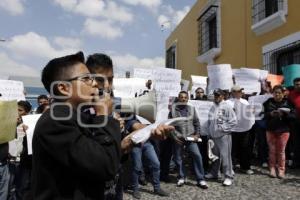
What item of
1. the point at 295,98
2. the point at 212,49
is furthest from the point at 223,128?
the point at 212,49

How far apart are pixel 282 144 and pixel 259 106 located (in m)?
0.86

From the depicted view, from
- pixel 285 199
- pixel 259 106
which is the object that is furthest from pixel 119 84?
pixel 285 199

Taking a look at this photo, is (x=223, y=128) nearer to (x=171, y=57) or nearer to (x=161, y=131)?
(x=161, y=131)

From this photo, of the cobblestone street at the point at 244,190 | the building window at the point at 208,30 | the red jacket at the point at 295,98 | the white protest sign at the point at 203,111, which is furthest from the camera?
the building window at the point at 208,30

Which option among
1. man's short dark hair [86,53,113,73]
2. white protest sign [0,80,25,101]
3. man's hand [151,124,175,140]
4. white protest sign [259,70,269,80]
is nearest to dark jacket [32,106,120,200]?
man's hand [151,124,175,140]

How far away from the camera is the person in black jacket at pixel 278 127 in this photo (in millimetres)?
6688

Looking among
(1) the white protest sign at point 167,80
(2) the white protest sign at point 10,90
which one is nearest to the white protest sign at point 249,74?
(1) the white protest sign at point 167,80

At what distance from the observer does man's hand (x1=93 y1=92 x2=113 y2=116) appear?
5.64 feet

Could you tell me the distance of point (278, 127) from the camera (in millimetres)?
6727

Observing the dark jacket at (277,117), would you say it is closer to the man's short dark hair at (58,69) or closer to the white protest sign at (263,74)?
the white protest sign at (263,74)

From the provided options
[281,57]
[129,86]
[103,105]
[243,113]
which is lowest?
[243,113]

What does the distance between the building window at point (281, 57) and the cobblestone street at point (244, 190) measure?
9.86ft

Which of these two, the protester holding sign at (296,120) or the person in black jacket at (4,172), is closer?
the person in black jacket at (4,172)

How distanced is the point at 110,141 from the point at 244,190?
481 cm
